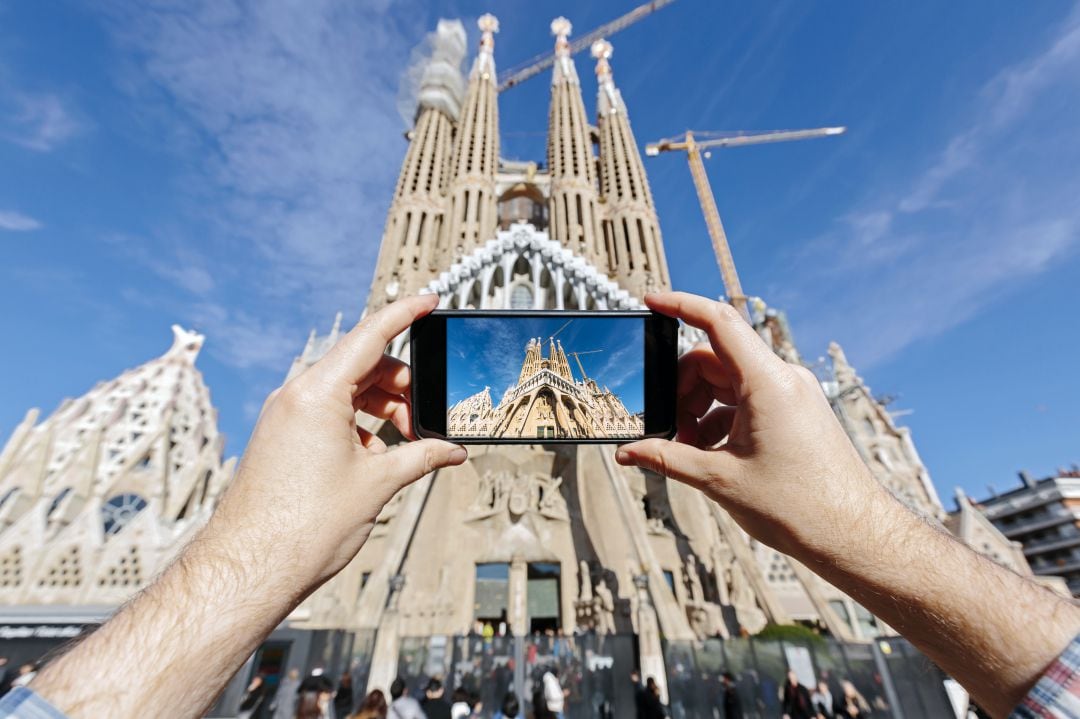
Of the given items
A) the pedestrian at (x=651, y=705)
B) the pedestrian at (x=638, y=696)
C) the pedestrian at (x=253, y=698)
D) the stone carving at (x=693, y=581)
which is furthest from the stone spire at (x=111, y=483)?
the stone carving at (x=693, y=581)

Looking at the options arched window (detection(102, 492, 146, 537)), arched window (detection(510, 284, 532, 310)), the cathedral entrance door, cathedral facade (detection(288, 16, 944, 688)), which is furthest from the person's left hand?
arched window (detection(102, 492, 146, 537))

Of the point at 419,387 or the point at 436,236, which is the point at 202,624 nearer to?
the point at 419,387

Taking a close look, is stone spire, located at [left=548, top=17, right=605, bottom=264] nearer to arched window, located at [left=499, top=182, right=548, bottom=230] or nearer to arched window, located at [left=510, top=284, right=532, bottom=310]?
arched window, located at [left=499, top=182, right=548, bottom=230]

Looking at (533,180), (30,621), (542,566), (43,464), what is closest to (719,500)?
(30,621)

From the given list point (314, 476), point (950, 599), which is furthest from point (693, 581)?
point (314, 476)

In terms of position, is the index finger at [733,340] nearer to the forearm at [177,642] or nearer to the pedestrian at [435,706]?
the forearm at [177,642]

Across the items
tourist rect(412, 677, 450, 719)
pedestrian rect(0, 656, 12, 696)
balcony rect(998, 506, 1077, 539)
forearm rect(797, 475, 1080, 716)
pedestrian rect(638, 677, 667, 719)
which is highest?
balcony rect(998, 506, 1077, 539)

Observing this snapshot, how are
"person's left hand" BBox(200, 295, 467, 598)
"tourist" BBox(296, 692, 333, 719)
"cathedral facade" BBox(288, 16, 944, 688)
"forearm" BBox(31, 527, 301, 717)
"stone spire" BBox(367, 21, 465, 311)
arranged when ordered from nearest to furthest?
"forearm" BBox(31, 527, 301, 717), "person's left hand" BBox(200, 295, 467, 598), "tourist" BBox(296, 692, 333, 719), "cathedral facade" BBox(288, 16, 944, 688), "stone spire" BBox(367, 21, 465, 311)
